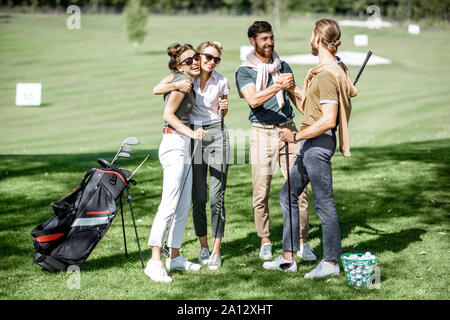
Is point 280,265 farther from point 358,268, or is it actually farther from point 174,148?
point 174,148

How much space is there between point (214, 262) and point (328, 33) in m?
2.51

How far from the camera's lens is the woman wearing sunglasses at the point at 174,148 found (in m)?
5.33

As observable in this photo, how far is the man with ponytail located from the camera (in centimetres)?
497

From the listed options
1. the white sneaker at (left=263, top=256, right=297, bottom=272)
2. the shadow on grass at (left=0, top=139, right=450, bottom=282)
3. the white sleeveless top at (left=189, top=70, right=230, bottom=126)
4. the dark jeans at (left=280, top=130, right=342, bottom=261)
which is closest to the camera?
the dark jeans at (left=280, top=130, right=342, bottom=261)

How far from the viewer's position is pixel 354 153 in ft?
38.9

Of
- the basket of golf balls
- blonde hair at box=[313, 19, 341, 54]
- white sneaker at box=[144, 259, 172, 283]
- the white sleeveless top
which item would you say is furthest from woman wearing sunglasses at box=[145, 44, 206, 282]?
the basket of golf balls

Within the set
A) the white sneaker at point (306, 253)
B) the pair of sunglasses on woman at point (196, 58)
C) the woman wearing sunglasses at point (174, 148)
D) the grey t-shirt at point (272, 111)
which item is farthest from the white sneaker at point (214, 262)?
the pair of sunglasses on woman at point (196, 58)

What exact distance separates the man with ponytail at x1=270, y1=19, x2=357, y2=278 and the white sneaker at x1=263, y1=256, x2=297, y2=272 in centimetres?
25

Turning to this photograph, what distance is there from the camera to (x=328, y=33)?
503 centimetres

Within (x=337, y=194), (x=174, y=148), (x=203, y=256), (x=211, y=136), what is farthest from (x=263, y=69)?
(x=337, y=194)

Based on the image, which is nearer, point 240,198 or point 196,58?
point 196,58

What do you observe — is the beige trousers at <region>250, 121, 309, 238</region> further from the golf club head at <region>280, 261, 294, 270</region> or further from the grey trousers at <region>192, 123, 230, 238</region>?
the golf club head at <region>280, 261, 294, 270</region>

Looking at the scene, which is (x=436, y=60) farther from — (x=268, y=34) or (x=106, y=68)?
(x=268, y=34)

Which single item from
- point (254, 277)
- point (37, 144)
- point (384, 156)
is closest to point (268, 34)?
point (254, 277)
